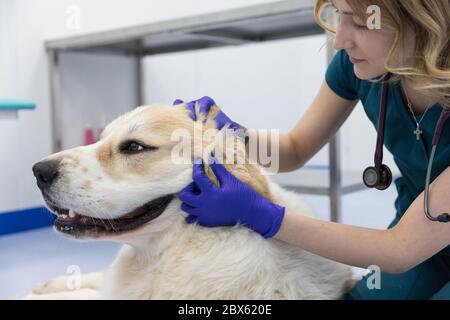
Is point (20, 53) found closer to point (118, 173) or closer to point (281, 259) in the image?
point (118, 173)

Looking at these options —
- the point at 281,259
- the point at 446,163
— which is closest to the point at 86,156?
the point at 281,259

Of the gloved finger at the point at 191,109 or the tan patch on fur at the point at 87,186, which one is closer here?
the tan patch on fur at the point at 87,186

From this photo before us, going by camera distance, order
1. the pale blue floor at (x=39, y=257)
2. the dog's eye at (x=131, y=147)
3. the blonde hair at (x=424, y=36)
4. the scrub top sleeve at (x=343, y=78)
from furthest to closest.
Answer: the pale blue floor at (x=39, y=257) → the scrub top sleeve at (x=343, y=78) → the dog's eye at (x=131, y=147) → the blonde hair at (x=424, y=36)

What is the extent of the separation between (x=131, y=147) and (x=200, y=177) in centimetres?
12

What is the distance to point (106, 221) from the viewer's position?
71cm

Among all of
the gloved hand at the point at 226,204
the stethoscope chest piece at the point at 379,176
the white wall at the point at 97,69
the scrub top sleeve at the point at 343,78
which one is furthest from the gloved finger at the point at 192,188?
the white wall at the point at 97,69

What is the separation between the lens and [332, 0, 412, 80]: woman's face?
70cm

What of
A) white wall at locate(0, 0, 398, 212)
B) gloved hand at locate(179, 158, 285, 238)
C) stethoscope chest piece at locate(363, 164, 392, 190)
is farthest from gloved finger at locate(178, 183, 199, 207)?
white wall at locate(0, 0, 398, 212)

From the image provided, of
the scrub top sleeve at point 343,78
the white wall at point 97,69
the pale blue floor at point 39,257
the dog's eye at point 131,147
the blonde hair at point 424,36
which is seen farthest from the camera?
the white wall at point 97,69

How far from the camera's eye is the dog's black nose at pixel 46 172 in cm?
69

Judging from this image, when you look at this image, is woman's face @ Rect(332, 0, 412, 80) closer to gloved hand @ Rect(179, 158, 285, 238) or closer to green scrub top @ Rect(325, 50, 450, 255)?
green scrub top @ Rect(325, 50, 450, 255)

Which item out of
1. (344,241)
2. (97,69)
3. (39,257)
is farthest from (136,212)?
(97,69)

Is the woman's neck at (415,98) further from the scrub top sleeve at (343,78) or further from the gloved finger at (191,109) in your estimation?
the gloved finger at (191,109)
